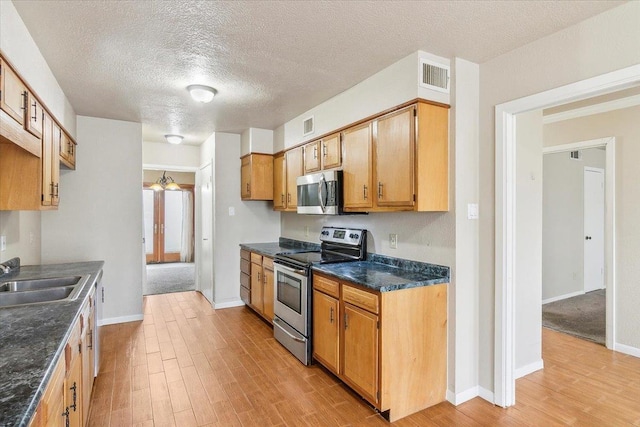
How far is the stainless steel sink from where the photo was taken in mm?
2049

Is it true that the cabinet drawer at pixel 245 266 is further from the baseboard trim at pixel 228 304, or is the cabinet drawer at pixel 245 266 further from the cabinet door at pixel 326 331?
the cabinet door at pixel 326 331

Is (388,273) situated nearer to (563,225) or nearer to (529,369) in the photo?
(529,369)

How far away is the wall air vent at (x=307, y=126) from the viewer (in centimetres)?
382

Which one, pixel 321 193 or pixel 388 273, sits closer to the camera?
pixel 388 273

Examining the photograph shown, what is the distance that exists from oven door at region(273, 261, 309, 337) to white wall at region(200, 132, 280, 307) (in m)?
1.49

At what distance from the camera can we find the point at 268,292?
3.98m

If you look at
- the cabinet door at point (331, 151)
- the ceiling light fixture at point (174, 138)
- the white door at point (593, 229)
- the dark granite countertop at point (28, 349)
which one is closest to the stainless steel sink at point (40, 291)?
the dark granite countertop at point (28, 349)

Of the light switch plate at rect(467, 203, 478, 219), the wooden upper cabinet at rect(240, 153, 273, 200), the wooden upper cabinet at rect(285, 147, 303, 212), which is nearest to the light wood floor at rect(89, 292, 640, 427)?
the light switch plate at rect(467, 203, 478, 219)

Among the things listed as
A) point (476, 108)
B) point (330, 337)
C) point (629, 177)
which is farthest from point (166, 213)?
point (629, 177)

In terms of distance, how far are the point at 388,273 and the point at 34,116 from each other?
2.74 m

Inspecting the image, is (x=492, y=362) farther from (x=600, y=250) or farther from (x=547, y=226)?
(x=600, y=250)

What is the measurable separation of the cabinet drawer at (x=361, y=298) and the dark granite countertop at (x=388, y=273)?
71mm

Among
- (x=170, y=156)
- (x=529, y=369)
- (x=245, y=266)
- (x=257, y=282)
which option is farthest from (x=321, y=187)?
(x=170, y=156)

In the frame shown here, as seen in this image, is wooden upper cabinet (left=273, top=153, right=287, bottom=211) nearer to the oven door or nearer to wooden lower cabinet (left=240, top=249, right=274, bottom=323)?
wooden lower cabinet (left=240, top=249, right=274, bottom=323)
